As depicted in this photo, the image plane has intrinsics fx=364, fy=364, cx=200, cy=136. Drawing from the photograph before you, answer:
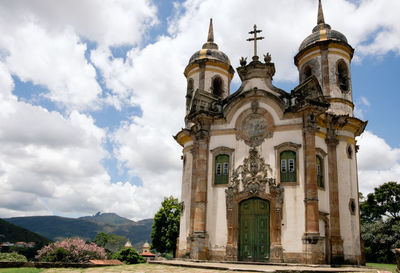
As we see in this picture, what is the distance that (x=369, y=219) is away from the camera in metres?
40.6

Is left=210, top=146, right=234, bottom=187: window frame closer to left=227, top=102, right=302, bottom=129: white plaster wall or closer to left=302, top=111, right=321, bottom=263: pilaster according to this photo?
left=227, top=102, right=302, bottom=129: white plaster wall

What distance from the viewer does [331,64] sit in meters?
23.2

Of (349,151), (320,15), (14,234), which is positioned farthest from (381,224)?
(14,234)

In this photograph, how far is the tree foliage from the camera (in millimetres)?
32844

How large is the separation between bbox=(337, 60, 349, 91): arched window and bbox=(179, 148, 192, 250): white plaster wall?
1067 centimetres

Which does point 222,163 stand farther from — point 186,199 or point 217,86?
point 217,86

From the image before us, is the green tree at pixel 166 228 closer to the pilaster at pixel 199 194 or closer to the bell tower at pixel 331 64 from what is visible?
the pilaster at pixel 199 194

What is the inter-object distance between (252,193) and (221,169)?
242 centimetres

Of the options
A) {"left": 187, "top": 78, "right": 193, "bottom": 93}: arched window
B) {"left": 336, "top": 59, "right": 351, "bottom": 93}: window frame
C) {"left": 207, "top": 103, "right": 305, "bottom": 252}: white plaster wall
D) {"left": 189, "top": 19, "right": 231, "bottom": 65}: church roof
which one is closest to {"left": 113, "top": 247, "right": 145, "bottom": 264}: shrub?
{"left": 207, "top": 103, "right": 305, "bottom": 252}: white plaster wall

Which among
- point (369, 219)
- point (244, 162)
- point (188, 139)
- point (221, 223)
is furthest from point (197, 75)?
point (369, 219)

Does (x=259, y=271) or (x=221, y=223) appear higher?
(x=221, y=223)

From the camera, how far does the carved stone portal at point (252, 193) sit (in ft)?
60.3

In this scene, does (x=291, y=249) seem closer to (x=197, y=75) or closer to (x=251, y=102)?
(x=251, y=102)

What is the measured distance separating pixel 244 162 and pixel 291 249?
511 centimetres
